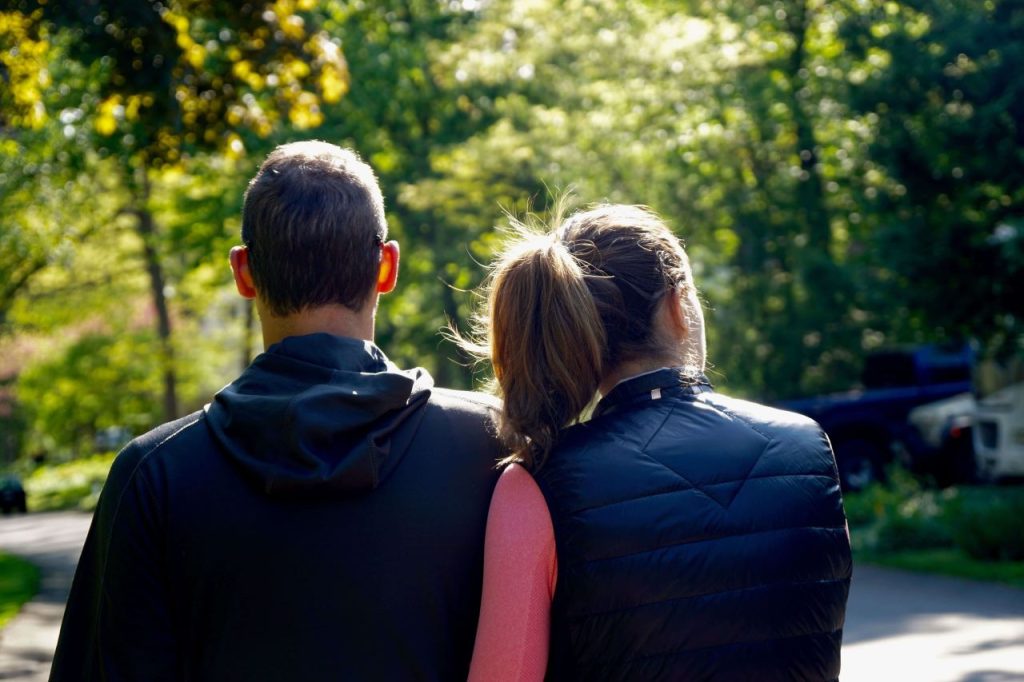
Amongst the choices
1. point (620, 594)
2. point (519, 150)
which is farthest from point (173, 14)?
point (519, 150)

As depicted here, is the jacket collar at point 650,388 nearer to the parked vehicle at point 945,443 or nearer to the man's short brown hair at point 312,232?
the man's short brown hair at point 312,232

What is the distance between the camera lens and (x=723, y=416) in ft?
7.68

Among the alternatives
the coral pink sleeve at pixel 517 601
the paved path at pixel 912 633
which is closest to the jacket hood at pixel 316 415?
the coral pink sleeve at pixel 517 601

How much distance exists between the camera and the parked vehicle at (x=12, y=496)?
4134cm

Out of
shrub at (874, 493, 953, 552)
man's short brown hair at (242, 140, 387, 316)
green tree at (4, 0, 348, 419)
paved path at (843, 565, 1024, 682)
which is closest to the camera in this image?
man's short brown hair at (242, 140, 387, 316)

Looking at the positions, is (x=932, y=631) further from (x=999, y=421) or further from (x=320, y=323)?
(x=320, y=323)

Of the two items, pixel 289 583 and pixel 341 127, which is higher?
pixel 341 127

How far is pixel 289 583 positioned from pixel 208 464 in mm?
250

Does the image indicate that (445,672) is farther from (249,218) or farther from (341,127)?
(341,127)

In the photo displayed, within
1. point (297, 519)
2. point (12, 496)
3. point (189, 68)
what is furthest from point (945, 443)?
point (12, 496)

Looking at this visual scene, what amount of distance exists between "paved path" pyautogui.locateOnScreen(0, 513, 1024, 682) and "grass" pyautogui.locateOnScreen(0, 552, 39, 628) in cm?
17

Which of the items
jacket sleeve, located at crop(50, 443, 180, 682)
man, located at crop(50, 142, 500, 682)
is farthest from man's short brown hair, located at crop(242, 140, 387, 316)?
jacket sleeve, located at crop(50, 443, 180, 682)

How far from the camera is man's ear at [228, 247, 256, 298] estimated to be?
7.91 ft

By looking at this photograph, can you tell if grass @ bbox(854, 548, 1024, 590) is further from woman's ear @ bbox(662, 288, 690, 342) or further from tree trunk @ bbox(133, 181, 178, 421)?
tree trunk @ bbox(133, 181, 178, 421)
